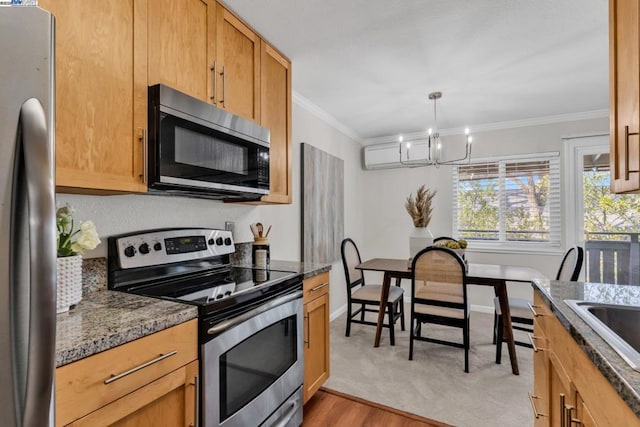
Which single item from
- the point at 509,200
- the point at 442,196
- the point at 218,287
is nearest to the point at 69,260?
the point at 218,287

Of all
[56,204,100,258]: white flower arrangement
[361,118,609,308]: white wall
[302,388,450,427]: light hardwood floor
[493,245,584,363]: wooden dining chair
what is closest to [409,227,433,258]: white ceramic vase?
[493,245,584,363]: wooden dining chair

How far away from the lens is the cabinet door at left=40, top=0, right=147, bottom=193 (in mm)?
1080

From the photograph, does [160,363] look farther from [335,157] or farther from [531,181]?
[531,181]

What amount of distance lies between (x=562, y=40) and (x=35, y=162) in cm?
279

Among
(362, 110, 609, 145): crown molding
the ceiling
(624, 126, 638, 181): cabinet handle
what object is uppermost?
the ceiling

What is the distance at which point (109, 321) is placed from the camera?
1.00 metres

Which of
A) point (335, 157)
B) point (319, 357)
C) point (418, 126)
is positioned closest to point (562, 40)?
point (418, 126)

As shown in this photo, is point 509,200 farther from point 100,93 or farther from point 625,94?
point 100,93

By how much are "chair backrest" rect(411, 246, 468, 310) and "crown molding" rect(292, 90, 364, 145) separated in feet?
5.93

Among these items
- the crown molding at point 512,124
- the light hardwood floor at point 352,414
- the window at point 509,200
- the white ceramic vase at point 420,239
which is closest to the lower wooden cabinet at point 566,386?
the light hardwood floor at point 352,414

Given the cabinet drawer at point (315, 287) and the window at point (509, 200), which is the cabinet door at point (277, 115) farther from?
the window at point (509, 200)

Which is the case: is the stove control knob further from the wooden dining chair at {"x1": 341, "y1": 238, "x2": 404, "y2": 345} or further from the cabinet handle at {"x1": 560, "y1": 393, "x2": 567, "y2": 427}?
the wooden dining chair at {"x1": 341, "y1": 238, "x2": 404, "y2": 345}

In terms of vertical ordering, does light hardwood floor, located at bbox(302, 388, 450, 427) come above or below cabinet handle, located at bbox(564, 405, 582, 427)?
below

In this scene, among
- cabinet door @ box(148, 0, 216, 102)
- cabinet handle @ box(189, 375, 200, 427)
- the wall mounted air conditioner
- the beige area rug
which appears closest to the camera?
cabinet handle @ box(189, 375, 200, 427)
